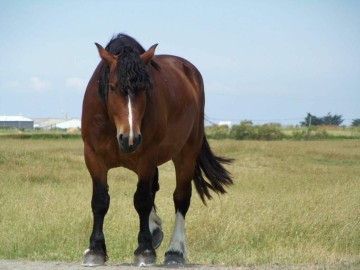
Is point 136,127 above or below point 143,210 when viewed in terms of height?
above

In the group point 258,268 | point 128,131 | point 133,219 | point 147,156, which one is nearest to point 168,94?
point 147,156

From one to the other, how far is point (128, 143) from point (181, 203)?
2620 mm

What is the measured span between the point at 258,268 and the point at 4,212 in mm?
7445

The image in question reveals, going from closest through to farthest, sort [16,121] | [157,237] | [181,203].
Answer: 1. [157,237]
2. [181,203]
3. [16,121]

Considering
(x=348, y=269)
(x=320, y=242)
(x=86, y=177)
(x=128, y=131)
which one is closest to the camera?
(x=128, y=131)

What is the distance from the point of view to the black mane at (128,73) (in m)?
6.73

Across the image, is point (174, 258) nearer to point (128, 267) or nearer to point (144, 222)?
point (144, 222)

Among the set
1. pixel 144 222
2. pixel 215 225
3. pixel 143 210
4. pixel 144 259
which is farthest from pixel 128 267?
pixel 215 225

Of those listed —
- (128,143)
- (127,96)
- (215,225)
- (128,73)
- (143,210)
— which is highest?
(128,73)

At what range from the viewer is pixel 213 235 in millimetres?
12086

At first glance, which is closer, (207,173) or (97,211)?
(97,211)

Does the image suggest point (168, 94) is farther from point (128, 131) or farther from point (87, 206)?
point (87, 206)

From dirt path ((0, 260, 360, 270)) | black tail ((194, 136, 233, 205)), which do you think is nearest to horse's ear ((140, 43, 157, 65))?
dirt path ((0, 260, 360, 270))

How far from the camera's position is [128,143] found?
21.4 ft
